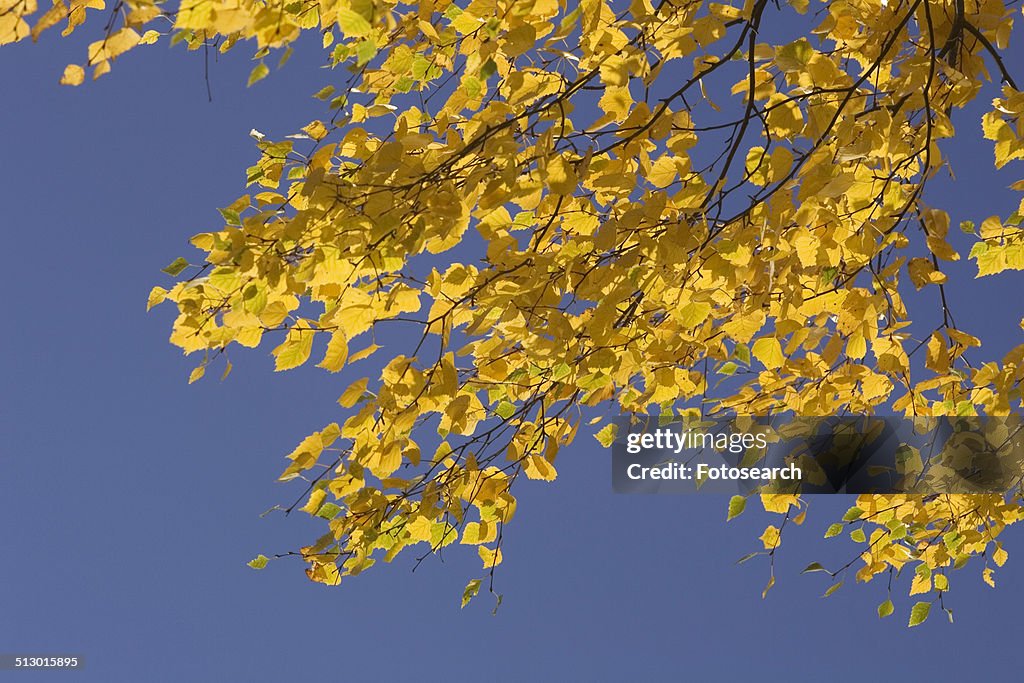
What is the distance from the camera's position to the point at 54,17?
2559mm

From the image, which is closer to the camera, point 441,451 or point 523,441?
point 441,451

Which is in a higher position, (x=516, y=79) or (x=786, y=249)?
(x=516, y=79)

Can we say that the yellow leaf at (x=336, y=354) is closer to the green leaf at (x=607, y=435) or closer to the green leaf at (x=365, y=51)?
the green leaf at (x=365, y=51)

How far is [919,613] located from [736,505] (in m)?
0.96

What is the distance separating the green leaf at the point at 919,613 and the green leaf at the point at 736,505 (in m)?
0.90

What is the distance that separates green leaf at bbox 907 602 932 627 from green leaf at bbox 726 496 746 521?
0.90 meters

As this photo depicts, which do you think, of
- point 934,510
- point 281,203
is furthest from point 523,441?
point 934,510

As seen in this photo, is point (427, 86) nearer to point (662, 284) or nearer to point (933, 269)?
point (662, 284)

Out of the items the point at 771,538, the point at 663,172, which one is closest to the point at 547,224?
the point at 663,172

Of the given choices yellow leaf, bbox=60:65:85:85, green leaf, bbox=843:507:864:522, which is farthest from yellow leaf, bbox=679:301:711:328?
green leaf, bbox=843:507:864:522

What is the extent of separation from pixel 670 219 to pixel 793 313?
0.50 metres

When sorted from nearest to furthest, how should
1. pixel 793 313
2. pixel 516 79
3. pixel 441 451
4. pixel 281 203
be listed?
1. pixel 516 79
2. pixel 281 203
3. pixel 793 313
4. pixel 441 451

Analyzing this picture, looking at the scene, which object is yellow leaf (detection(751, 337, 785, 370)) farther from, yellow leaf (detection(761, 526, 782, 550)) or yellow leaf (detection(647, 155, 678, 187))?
yellow leaf (detection(761, 526, 782, 550))

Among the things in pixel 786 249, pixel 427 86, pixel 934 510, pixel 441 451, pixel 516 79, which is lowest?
pixel 934 510
